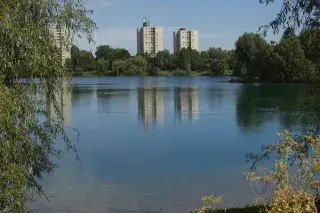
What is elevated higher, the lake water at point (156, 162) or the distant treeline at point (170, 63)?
the distant treeline at point (170, 63)

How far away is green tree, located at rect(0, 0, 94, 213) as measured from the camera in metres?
4.31

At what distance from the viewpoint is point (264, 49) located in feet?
202

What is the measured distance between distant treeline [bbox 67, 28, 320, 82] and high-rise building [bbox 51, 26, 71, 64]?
0.19 metres

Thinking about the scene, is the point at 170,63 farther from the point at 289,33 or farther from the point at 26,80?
the point at 26,80

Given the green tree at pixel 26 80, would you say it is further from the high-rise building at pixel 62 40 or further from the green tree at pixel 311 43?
the green tree at pixel 311 43

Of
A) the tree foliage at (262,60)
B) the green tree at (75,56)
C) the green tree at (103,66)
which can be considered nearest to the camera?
the green tree at (75,56)

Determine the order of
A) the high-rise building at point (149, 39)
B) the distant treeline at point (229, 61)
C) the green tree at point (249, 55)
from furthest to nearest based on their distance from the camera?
the high-rise building at point (149, 39) < the green tree at point (249, 55) < the distant treeline at point (229, 61)

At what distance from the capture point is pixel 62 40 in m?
5.32

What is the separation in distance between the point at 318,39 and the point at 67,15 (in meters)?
3.43

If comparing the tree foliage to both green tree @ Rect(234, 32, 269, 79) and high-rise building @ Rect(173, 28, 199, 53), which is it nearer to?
green tree @ Rect(234, 32, 269, 79)

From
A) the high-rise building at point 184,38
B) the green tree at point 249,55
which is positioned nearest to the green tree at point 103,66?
the green tree at point 249,55

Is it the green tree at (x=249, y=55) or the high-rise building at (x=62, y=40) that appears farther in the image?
the green tree at (x=249, y=55)

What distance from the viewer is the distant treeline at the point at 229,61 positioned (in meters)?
6.38

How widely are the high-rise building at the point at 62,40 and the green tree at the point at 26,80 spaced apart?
8 centimetres
